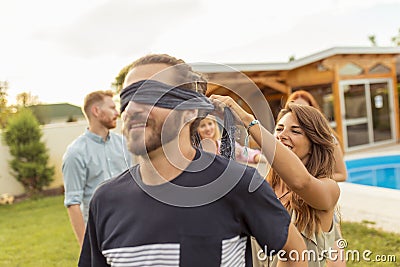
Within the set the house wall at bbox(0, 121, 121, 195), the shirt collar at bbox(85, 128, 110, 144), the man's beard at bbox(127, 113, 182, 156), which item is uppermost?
the man's beard at bbox(127, 113, 182, 156)

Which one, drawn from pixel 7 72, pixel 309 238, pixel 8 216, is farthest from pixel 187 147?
pixel 7 72

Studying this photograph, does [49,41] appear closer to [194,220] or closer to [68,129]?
[68,129]

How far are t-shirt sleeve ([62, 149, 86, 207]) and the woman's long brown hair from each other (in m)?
1.67

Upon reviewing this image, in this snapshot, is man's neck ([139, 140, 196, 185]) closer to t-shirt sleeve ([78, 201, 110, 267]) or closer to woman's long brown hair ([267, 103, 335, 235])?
t-shirt sleeve ([78, 201, 110, 267])

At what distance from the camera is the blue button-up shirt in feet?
10.4

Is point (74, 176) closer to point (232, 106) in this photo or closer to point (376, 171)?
point (232, 106)

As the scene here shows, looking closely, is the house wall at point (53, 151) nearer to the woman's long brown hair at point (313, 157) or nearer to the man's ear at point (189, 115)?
the woman's long brown hair at point (313, 157)

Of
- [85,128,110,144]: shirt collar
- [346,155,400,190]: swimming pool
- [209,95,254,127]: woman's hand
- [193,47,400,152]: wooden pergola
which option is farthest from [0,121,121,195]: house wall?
[209,95,254,127]: woman's hand

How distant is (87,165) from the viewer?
10.8ft

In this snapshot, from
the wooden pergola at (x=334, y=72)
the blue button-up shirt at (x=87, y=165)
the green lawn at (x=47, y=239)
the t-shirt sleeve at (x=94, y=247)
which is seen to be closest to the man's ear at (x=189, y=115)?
the t-shirt sleeve at (x=94, y=247)

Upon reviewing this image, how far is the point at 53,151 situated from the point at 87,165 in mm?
9645

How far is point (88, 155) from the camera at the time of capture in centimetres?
331

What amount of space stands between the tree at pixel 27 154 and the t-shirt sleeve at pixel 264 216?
425 inches

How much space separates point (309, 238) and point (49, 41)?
11.1m
